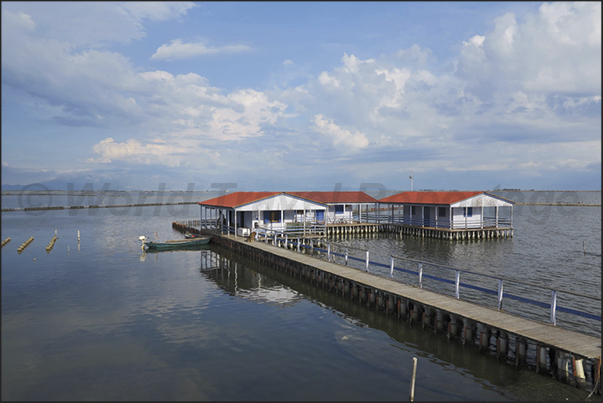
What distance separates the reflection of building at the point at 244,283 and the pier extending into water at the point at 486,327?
8.64 ft

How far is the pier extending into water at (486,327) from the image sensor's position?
11.8 m

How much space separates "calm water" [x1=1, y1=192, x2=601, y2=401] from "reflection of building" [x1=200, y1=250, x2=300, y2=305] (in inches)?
4.8

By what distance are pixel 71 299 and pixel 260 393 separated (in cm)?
1456

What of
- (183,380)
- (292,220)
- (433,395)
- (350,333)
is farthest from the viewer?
(292,220)

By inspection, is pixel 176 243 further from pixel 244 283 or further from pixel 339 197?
pixel 339 197

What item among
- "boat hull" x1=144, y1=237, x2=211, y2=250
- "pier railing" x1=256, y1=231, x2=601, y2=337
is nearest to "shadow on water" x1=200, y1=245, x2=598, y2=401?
"pier railing" x1=256, y1=231, x2=601, y2=337

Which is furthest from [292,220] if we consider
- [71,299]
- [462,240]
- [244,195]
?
[71,299]

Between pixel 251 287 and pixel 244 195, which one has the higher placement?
pixel 244 195

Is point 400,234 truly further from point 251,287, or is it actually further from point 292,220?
point 251,287

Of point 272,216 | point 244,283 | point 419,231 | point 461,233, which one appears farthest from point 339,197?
point 244,283

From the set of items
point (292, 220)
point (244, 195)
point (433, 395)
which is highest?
point (244, 195)

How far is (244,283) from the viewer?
2550 centimetres

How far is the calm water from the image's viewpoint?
1166 centimetres

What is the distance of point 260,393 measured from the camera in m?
11.4
